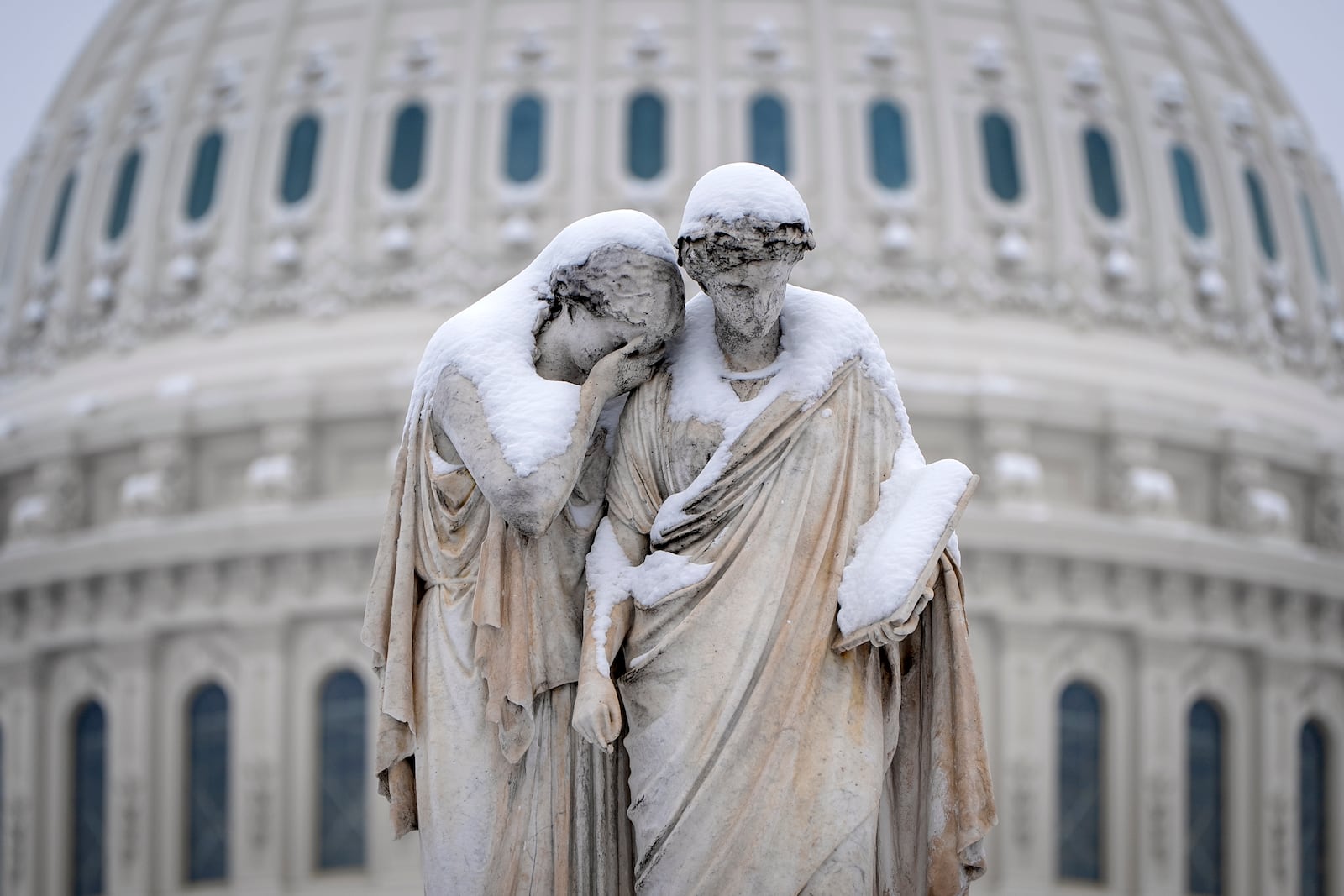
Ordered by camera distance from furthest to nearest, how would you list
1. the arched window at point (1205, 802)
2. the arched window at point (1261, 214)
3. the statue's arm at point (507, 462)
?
the arched window at point (1261, 214) < the arched window at point (1205, 802) < the statue's arm at point (507, 462)

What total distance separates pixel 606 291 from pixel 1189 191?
46442 millimetres

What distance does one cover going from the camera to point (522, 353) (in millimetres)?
6969

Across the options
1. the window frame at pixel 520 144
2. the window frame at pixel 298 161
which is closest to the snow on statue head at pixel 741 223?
the window frame at pixel 520 144

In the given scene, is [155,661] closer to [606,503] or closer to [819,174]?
[819,174]

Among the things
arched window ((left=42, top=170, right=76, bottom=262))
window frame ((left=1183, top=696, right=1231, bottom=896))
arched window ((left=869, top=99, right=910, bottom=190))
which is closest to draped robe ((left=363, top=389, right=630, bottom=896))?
window frame ((left=1183, top=696, right=1231, bottom=896))

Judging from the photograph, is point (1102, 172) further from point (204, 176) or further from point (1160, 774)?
point (204, 176)

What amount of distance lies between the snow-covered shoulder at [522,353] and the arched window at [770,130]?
41.5 m

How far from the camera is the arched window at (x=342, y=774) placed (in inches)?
1698

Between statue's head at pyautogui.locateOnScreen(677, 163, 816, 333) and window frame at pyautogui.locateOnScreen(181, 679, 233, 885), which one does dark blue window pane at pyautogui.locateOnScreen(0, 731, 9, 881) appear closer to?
window frame at pyautogui.locateOnScreen(181, 679, 233, 885)

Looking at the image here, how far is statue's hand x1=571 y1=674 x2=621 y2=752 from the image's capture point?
6488 millimetres

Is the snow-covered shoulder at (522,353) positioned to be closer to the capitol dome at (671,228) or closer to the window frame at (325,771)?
the capitol dome at (671,228)

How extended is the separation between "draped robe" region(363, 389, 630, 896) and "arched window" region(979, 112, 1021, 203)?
43384 millimetres

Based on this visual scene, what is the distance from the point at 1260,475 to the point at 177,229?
Result: 19.3 m

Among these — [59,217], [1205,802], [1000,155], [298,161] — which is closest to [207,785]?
[298,161]
